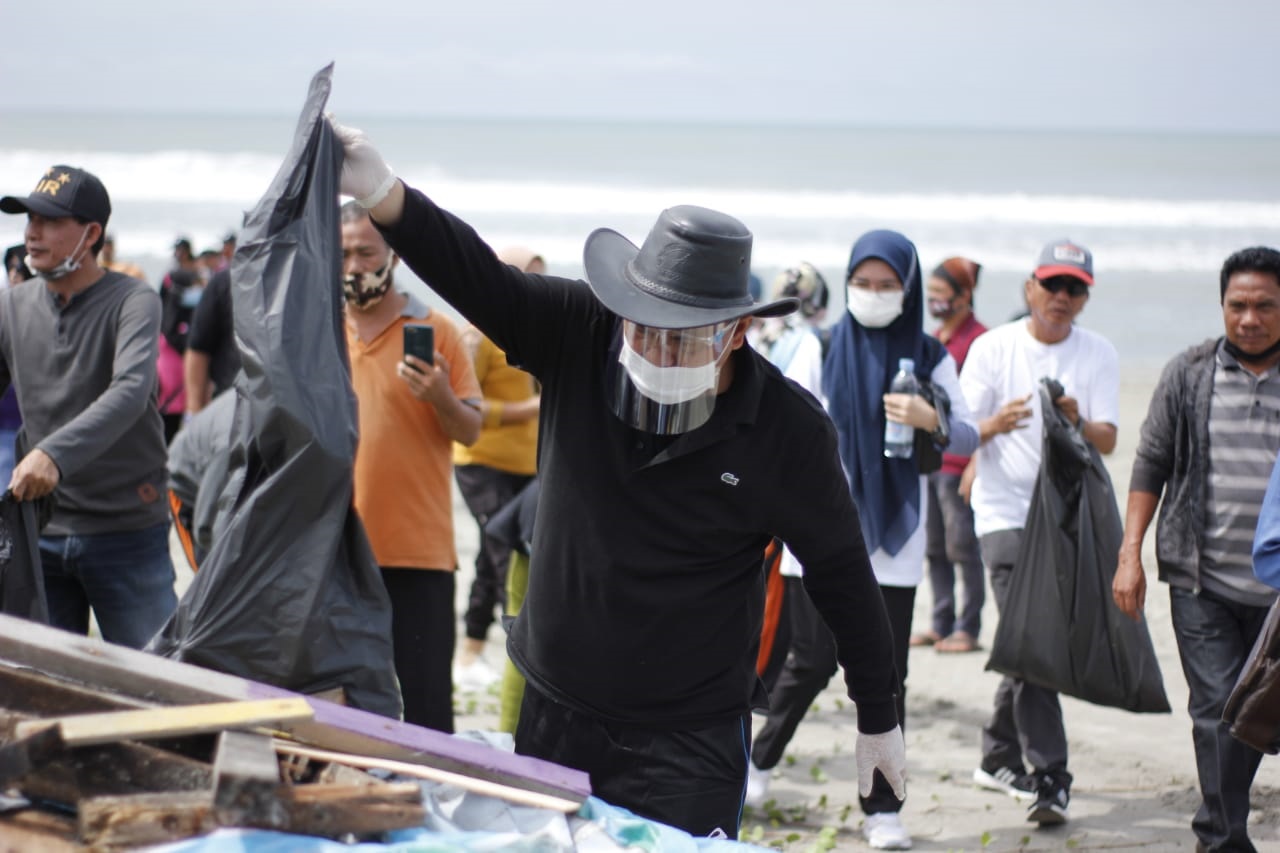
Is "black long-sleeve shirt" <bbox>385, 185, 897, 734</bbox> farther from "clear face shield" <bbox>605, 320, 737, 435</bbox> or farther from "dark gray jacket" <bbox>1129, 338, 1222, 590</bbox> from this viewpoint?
"dark gray jacket" <bbox>1129, 338, 1222, 590</bbox>

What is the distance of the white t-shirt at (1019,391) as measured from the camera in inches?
235

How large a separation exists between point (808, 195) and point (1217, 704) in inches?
1674

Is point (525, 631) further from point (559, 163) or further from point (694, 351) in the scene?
point (559, 163)

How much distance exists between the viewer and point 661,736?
10.9 ft

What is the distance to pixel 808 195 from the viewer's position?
46438mm

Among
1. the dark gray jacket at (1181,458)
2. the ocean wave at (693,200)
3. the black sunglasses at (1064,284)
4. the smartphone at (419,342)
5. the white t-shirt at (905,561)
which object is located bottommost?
the white t-shirt at (905,561)

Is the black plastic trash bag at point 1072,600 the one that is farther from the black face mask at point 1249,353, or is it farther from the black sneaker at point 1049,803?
the black face mask at point 1249,353

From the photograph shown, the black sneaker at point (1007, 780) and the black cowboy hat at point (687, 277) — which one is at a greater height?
the black cowboy hat at point (687, 277)

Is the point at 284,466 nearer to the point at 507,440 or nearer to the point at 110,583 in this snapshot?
the point at 110,583

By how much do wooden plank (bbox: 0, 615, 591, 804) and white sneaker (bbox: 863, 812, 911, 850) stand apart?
8.70ft

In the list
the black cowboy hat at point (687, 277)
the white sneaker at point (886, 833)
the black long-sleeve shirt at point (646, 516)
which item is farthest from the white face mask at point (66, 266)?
the white sneaker at point (886, 833)

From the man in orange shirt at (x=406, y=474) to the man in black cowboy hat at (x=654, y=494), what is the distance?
1.54 m

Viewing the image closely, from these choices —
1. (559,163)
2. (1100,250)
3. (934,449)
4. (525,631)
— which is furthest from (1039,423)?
(559,163)

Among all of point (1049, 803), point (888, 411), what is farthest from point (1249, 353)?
point (1049, 803)
